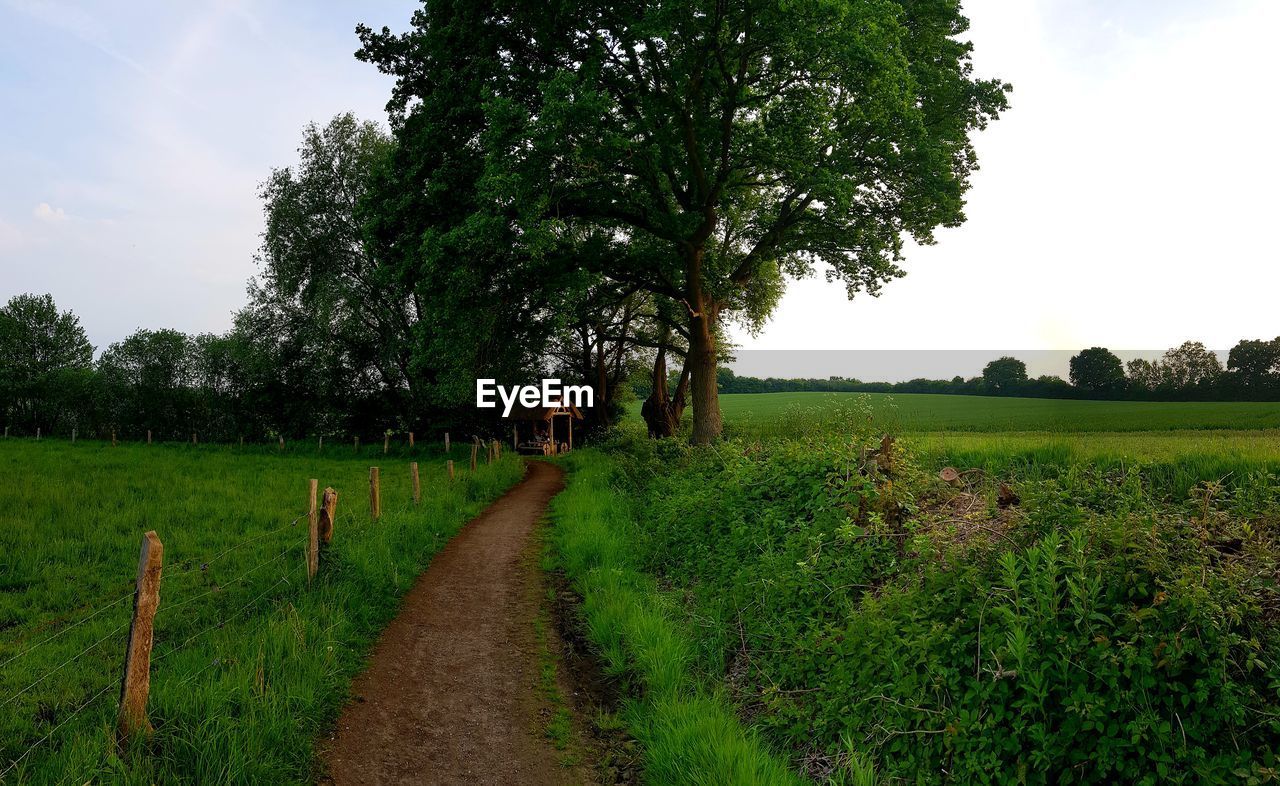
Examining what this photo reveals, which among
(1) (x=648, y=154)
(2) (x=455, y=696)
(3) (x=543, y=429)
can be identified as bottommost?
(2) (x=455, y=696)

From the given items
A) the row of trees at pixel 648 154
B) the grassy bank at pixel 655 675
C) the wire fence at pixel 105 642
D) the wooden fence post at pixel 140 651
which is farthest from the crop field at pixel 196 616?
the row of trees at pixel 648 154

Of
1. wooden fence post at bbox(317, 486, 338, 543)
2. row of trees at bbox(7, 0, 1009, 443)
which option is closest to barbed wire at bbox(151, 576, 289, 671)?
wooden fence post at bbox(317, 486, 338, 543)

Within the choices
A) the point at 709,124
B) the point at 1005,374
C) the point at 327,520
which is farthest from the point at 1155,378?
the point at 327,520

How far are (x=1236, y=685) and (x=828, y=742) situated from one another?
2719mm

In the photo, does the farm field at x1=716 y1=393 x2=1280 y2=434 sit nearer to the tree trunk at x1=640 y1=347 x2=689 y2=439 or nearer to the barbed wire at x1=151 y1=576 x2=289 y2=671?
the tree trunk at x1=640 y1=347 x2=689 y2=439

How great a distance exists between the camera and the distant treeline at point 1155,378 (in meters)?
29.4

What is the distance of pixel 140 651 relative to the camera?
5188mm

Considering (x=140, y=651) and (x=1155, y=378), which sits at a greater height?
(x=1155, y=378)

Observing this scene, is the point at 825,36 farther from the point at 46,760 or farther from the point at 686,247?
the point at 46,760

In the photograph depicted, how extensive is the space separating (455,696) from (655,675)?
2.03 m

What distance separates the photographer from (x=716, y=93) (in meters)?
20.2

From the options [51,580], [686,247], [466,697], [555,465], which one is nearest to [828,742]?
[466,697]

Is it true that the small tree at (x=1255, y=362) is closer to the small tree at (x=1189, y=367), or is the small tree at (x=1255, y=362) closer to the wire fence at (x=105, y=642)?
the small tree at (x=1189, y=367)

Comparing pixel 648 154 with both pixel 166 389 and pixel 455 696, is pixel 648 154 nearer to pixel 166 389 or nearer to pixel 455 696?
pixel 455 696
